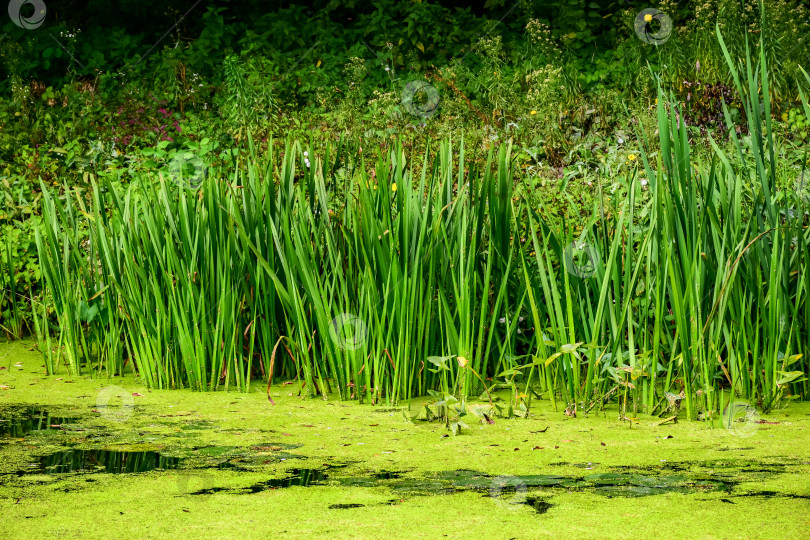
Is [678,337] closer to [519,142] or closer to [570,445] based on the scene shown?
[570,445]

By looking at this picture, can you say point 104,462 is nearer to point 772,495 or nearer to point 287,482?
point 287,482

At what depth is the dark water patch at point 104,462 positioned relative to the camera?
2.17 metres

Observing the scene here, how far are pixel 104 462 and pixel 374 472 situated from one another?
67cm

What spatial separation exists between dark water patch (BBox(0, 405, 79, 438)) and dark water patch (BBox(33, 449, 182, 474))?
259mm

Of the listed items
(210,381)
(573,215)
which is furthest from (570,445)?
(573,215)

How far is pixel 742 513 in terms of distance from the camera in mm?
1836

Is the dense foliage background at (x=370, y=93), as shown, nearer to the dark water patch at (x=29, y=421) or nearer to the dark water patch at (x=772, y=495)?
the dark water patch at (x=29, y=421)

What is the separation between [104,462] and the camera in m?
2.23

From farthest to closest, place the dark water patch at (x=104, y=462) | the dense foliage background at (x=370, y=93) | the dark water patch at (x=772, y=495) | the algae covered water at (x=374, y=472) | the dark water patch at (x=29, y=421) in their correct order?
the dense foliage background at (x=370, y=93)
the dark water patch at (x=29, y=421)
the dark water patch at (x=104, y=462)
the dark water patch at (x=772, y=495)
the algae covered water at (x=374, y=472)

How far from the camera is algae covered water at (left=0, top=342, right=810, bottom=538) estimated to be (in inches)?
71.0

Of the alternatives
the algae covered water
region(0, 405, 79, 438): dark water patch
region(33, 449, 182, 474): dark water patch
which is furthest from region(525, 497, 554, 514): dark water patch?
region(0, 405, 79, 438): dark water patch

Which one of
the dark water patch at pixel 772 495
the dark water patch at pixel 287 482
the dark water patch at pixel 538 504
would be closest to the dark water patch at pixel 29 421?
the dark water patch at pixel 287 482

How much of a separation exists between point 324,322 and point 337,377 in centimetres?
19

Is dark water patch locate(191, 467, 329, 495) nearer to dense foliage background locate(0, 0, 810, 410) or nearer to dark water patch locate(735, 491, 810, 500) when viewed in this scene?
dark water patch locate(735, 491, 810, 500)
